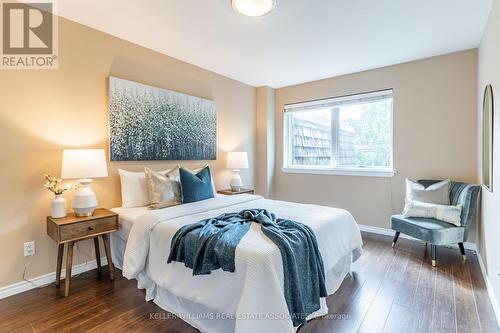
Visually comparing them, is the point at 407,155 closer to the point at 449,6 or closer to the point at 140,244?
the point at 449,6

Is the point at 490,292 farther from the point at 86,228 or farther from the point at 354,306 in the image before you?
the point at 86,228

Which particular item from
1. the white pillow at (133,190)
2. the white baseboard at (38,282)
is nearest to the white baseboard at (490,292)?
the white pillow at (133,190)

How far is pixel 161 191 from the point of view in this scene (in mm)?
2768

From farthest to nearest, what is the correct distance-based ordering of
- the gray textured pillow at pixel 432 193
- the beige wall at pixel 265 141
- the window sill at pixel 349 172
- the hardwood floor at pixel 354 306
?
the beige wall at pixel 265 141
the window sill at pixel 349 172
the gray textured pillow at pixel 432 193
the hardwood floor at pixel 354 306

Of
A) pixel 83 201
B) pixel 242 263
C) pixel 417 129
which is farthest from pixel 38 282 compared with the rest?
pixel 417 129

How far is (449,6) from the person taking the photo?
2305mm

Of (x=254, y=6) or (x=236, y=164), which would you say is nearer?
(x=254, y=6)

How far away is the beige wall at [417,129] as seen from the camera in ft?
10.6

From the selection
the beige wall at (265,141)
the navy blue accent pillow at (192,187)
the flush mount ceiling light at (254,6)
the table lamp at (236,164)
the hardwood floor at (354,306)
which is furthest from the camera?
the beige wall at (265,141)

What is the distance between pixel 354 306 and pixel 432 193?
1.94m

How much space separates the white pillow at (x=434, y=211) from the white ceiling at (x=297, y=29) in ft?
6.23

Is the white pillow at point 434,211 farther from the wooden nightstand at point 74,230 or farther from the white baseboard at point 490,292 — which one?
the wooden nightstand at point 74,230

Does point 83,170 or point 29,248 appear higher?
point 83,170

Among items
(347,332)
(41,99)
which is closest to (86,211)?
(41,99)
